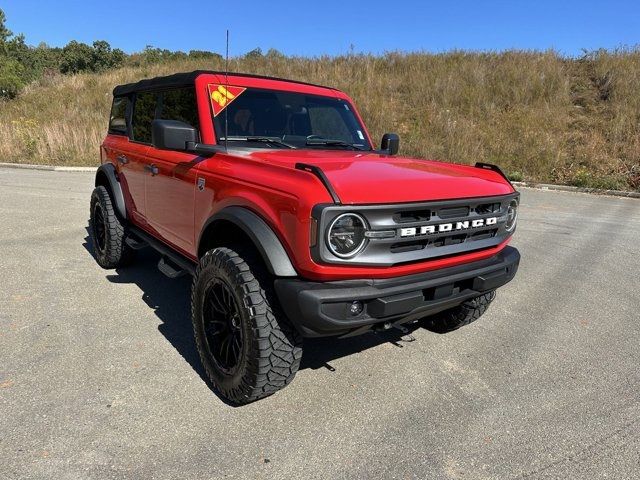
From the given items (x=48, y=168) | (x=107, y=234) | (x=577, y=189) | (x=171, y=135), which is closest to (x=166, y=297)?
(x=107, y=234)

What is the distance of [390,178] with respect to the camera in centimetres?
244

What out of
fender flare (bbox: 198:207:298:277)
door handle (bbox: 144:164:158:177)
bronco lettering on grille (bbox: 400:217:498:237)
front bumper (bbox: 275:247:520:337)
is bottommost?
front bumper (bbox: 275:247:520:337)

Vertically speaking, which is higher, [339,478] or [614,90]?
[614,90]

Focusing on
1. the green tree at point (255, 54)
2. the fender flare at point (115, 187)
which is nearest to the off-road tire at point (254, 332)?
the fender flare at point (115, 187)

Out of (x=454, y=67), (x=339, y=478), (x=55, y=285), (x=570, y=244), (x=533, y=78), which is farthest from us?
(x=454, y=67)

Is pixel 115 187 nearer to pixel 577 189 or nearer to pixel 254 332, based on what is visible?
pixel 254 332

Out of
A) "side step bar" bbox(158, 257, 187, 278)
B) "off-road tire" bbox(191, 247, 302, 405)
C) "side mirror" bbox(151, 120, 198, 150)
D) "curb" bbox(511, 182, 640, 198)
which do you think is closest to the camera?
"off-road tire" bbox(191, 247, 302, 405)

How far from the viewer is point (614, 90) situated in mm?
15680

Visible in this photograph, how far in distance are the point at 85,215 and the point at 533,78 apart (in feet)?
51.2

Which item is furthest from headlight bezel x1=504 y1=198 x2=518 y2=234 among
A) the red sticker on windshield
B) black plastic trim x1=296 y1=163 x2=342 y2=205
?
the red sticker on windshield

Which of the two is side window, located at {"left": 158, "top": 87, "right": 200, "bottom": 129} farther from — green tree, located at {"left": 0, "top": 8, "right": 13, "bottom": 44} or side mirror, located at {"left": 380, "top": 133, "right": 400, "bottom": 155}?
green tree, located at {"left": 0, "top": 8, "right": 13, "bottom": 44}

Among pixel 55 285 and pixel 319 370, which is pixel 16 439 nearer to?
pixel 319 370

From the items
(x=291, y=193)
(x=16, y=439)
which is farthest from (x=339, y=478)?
(x=16, y=439)

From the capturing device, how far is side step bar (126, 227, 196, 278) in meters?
3.35
